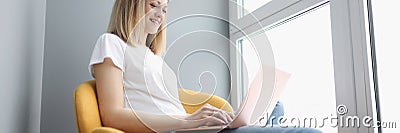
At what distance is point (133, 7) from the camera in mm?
1281

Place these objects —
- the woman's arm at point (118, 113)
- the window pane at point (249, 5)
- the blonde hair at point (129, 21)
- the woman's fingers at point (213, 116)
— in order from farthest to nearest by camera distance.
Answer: the window pane at point (249, 5) < the blonde hair at point (129, 21) < the woman's arm at point (118, 113) < the woman's fingers at point (213, 116)

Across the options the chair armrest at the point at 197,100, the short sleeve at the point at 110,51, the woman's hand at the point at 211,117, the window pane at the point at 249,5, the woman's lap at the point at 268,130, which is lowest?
the woman's lap at the point at 268,130

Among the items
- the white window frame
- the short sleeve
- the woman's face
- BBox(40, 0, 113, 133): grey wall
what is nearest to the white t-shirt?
the short sleeve

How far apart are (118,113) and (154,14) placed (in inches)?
13.6

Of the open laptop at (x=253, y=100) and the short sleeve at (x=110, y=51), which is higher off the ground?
the short sleeve at (x=110, y=51)

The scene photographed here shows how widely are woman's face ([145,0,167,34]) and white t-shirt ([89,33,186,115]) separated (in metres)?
0.11

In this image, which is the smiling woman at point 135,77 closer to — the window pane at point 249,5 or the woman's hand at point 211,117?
the woman's hand at point 211,117

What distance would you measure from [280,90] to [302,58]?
50 centimetres

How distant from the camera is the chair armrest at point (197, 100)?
3.32 ft

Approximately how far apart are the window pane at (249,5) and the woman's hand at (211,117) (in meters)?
0.85

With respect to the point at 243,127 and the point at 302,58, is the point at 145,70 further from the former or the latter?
the point at 302,58

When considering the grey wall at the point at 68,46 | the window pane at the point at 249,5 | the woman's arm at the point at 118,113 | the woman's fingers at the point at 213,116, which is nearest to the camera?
the woman's fingers at the point at 213,116

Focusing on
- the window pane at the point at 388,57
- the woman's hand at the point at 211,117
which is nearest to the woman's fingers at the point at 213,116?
the woman's hand at the point at 211,117

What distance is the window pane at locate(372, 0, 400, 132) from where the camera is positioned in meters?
1.08
